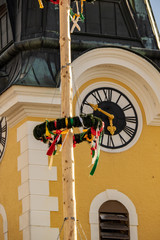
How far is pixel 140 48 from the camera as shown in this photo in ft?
52.0

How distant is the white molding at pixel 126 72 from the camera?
15.0 meters

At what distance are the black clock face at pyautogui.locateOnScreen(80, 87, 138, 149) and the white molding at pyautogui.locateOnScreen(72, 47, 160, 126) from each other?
24 centimetres

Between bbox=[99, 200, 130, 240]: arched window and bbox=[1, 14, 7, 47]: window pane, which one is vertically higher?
bbox=[1, 14, 7, 47]: window pane

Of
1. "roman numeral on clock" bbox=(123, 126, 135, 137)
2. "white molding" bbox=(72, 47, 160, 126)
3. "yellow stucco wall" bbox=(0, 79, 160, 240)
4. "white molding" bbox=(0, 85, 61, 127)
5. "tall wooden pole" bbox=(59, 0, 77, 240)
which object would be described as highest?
"white molding" bbox=(72, 47, 160, 126)

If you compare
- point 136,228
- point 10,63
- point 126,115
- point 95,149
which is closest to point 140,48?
point 126,115

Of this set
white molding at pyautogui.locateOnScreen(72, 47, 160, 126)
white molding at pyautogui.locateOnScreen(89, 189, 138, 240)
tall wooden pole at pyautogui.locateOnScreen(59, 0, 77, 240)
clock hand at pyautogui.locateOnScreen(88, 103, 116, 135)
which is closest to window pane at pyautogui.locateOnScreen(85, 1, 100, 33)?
white molding at pyautogui.locateOnScreen(72, 47, 160, 126)

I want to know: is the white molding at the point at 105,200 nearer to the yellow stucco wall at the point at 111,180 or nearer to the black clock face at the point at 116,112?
the yellow stucco wall at the point at 111,180

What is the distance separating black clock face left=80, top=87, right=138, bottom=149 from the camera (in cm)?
1501

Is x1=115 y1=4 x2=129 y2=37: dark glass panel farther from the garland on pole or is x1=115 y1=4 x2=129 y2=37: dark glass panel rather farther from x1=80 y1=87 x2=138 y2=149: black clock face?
the garland on pole

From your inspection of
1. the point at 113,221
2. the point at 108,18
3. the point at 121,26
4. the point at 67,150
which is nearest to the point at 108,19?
the point at 108,18

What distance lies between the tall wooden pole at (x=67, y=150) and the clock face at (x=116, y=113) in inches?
193

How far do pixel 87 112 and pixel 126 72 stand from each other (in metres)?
1.05

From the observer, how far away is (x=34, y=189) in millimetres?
14211

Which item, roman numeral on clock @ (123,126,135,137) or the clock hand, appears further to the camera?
roman numeral on clock @ (123,126,135,137)
